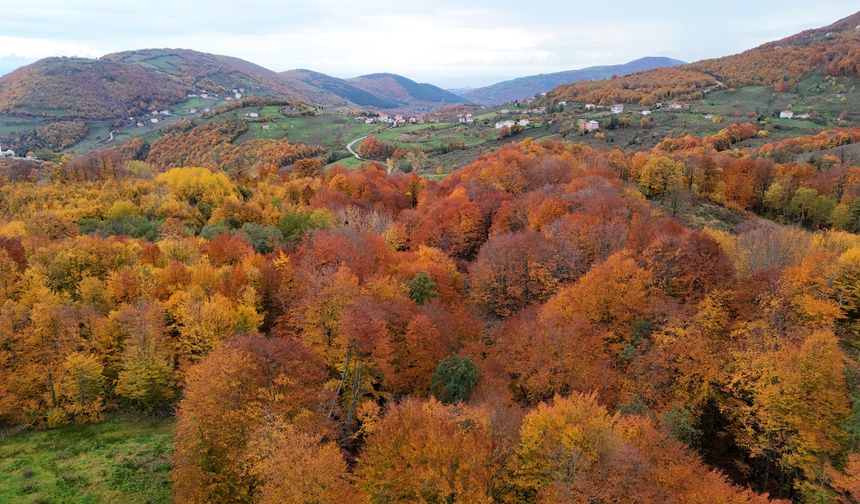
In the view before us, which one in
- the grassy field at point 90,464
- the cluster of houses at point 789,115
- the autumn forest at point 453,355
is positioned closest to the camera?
the autumn forest at point 453,355

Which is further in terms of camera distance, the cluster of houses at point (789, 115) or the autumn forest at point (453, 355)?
the cluster of houses at point (789, 115)

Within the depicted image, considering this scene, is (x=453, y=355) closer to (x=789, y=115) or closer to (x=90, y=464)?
(x=90, y=464)

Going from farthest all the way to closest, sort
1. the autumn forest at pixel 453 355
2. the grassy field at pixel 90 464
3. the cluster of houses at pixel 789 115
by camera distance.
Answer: the cluster of houses at pixel 789 115 → the grassy field at pixel 90 464 → the autumn forest at pixel 453 355

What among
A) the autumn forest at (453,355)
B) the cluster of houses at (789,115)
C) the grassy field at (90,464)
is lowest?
the grassy field at (90,464)

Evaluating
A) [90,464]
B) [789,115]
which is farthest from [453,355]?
[789,115]

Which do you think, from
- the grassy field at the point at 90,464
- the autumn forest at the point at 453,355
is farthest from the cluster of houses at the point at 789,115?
the grassy field at the point at 90,464

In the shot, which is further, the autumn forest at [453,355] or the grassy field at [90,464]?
the grassy field at [90,464]

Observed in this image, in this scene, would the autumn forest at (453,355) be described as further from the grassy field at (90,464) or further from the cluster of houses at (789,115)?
the cluster of houses at (789,115)

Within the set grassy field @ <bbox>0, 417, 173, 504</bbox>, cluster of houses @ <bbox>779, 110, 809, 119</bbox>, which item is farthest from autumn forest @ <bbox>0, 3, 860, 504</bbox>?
cluster of houses @ <bbox>779, 110, 809, 119</bbox>

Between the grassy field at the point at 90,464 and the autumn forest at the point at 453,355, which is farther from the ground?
the autumn forest at the point at 453,355
